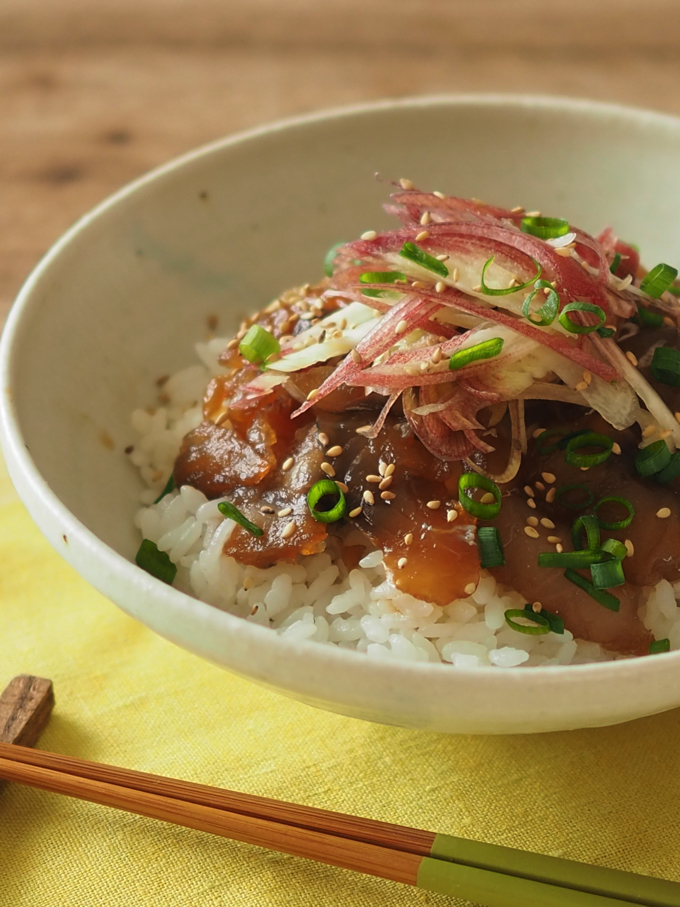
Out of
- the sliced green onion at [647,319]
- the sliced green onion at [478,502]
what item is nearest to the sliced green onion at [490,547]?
the sliced green onion at [478,502]

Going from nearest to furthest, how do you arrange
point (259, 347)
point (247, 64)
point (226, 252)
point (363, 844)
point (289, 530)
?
1. point (363, 844)
2. point (289, 530)
3. point (259, 347)
4. point (226, 252)
5. point (247, 64)

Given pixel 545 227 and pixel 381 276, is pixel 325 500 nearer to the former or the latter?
pixel 381 276

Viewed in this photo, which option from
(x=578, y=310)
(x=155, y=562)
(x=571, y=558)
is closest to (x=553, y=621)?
(x=571, y=558)

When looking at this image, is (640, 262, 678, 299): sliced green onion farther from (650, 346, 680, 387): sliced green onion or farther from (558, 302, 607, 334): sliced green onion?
(558, 302, 607, 334): sliced green onion

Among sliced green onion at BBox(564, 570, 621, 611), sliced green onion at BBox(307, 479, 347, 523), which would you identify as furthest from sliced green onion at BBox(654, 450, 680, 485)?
sliced green onion at BBox(307, 479, 347, 523)

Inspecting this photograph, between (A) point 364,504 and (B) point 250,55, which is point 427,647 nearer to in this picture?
(A) point 364,504

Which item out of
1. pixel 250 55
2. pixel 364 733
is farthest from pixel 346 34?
pixel 364 733
